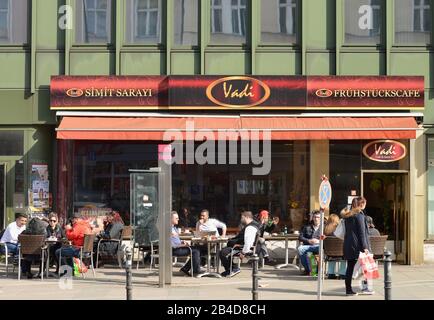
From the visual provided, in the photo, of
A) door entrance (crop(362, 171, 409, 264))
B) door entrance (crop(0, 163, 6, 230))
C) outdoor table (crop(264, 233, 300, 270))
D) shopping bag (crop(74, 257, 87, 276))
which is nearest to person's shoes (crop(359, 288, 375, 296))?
outdoor table (crop(264, 233, 300, 270))

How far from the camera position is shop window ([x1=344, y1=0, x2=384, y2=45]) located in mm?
20156

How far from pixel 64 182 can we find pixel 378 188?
24.9ft

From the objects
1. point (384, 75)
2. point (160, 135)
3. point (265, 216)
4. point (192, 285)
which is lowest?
point (192, 285)

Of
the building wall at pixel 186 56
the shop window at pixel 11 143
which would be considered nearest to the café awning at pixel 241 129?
the building wall at pixel 186 56

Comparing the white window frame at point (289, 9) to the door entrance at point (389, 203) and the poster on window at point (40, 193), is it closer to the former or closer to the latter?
the door entrance at point (389, 203)

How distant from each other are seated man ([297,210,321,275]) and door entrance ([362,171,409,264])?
286 centimetres

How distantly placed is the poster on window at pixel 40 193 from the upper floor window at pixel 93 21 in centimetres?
361

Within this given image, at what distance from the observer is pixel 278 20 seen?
800 inches

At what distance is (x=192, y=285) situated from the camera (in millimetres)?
15711

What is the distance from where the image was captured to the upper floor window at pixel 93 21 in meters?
20.4

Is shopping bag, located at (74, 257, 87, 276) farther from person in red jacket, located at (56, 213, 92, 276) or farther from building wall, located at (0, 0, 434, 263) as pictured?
building wall, located at (0, 0, 434, 263)
